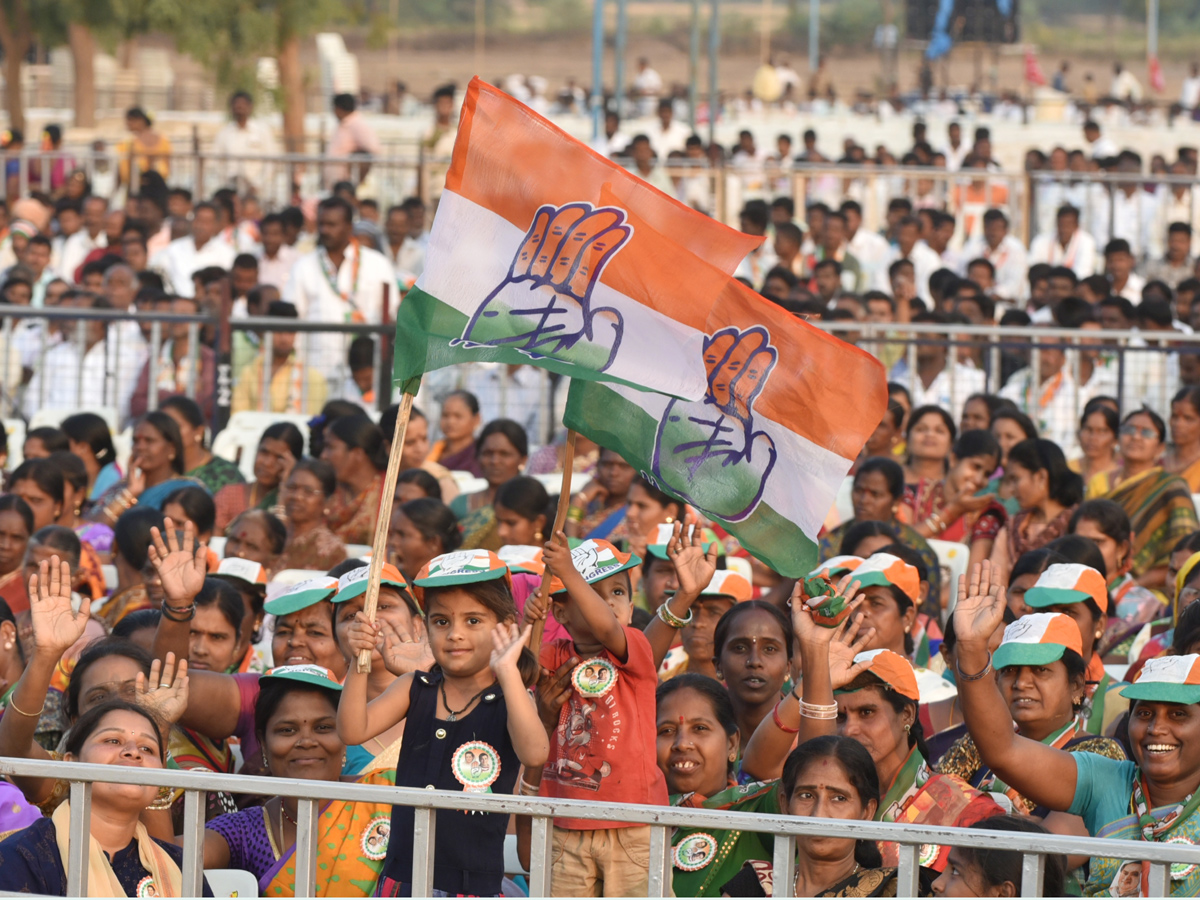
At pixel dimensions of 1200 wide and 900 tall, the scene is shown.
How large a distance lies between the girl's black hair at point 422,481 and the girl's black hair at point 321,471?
326 millimetres

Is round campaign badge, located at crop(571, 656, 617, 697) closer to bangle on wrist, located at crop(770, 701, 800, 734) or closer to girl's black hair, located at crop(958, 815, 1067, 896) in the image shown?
bangle on wrist, located at crop(770, 701, 800, 734)

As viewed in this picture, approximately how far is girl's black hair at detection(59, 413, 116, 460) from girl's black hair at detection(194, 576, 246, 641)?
12.2 ft

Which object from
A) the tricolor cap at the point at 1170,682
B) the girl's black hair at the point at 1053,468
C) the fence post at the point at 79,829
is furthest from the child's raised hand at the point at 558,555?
the girl's black hair at the point at 1053,468

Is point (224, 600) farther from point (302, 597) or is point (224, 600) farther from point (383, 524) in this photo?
point (383, 524)

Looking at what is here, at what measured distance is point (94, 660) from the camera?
5062mm

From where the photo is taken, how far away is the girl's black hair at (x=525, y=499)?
308 inches

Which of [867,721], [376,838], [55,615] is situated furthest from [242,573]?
[867,721]

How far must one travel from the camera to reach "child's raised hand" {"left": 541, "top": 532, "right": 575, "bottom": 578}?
449 cm

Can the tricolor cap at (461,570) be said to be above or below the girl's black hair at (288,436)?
below

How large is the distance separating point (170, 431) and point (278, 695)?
4.11 m

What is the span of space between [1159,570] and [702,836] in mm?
3589

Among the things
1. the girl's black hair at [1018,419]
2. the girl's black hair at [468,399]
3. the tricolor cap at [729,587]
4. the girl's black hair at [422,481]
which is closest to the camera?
the tricolor cap at [729,587]

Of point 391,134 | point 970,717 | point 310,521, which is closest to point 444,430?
point 310,521

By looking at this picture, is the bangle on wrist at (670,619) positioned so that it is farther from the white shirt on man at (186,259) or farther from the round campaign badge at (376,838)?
the white shirt on man at (186,259)
